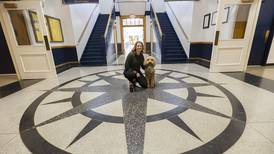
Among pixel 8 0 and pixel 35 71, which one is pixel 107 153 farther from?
pixel 8 0

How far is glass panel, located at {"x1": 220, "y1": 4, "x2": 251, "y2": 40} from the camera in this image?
166 inches

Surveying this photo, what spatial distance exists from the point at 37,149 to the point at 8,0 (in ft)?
13.1

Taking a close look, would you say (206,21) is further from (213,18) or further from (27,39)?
(27,39)

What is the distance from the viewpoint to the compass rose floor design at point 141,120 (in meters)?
1.49

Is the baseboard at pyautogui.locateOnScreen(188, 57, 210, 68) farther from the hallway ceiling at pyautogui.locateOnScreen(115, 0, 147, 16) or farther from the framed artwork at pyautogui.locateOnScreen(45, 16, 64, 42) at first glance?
the hallway ceiling at pyautogui.locateOnScreen(115, 0, 147, 16)

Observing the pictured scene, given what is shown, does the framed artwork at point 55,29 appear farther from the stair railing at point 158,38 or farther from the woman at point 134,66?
the stair railing at point 158,38

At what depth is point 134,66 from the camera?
3156mm

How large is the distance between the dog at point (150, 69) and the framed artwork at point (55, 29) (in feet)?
12.3

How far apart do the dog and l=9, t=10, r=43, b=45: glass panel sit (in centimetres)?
355

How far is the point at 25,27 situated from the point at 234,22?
6.50 meters

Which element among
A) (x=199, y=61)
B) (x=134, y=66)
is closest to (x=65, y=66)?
(x=134, y=66)

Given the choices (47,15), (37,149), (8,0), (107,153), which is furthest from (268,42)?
(8,0)

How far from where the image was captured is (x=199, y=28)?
5.65m

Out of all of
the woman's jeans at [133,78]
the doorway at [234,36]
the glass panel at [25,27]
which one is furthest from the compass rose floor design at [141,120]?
the glass panel at [25,27]
